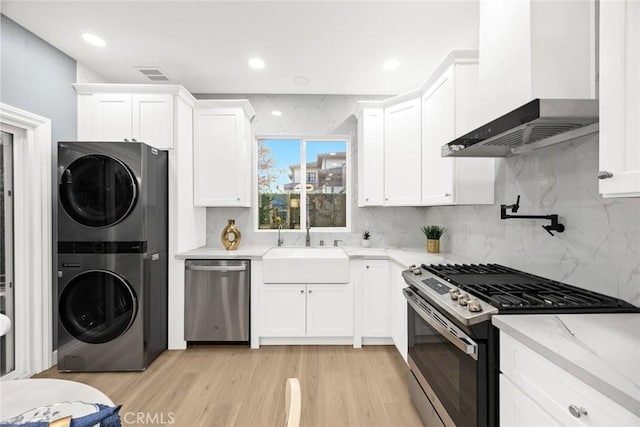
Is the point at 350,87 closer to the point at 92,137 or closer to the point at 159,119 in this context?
the point at 159,119

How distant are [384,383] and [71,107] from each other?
3.67 metres

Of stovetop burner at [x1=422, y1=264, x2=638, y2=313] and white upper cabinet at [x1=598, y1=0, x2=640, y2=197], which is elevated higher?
white upper cabinet at [x1=598, y1=0, x2=640, y2=197]

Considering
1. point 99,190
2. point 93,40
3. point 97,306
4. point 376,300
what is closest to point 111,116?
point 93,40

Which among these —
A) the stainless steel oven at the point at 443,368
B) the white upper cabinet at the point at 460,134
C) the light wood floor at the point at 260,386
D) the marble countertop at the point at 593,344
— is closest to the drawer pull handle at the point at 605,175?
the marble countertop at the point at 593,344

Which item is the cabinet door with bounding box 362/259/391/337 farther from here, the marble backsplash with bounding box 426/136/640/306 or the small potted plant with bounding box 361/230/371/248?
the marble backsplash with bounding box 426/136/640/306

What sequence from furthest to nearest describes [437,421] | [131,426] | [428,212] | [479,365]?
1. [428,212]
2. [131,426]
3. [437,421]
4. [479,365]

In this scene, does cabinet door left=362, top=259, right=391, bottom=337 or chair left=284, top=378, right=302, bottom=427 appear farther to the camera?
cabinet door left=362, top=259, right=391, bottom=337

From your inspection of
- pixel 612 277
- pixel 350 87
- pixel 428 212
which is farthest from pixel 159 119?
pixel 612 277

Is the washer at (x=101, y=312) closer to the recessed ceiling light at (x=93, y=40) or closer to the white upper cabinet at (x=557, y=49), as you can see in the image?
the recessed ceiling light at (x=93, y=40)

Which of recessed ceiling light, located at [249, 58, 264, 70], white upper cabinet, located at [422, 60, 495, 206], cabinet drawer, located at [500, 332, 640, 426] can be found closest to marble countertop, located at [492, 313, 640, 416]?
cabinet drawer, located at [500, 332, 640, 426]

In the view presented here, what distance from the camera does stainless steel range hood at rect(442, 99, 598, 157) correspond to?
120 cm

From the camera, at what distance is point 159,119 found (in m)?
2.92

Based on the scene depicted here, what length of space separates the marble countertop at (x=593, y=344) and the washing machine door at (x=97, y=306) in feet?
8.78

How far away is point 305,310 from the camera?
2.95m
